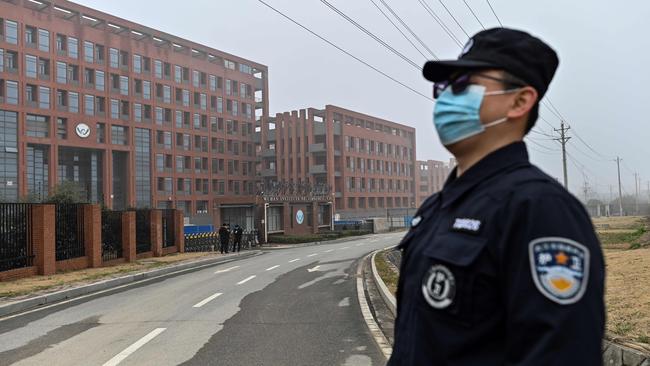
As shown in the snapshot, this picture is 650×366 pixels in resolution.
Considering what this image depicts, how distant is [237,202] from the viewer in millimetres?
54312

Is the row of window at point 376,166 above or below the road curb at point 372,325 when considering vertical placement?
above

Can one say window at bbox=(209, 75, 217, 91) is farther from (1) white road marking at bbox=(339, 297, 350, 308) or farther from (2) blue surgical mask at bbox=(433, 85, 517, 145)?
(2) blue surgical mask at bbox=(433, 85, 517, 145)

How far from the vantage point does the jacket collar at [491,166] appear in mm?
1596

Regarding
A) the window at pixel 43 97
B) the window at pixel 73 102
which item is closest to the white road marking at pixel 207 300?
the window at pixel 43 97

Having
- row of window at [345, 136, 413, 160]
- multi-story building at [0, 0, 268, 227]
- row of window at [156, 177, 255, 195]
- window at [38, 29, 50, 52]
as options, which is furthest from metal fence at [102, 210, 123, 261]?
row of window at [345, 136, 413, 160]

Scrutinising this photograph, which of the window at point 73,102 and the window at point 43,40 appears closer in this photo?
the window at point 43,40

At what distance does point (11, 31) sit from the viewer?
169 ft

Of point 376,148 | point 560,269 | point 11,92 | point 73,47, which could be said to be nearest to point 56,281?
point 560,269

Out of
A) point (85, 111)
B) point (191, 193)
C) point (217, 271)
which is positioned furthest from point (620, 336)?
point (191, 193)

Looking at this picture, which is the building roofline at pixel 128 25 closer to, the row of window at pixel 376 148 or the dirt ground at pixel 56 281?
the row of window at pixel 376 148

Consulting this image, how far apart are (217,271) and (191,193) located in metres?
54.0

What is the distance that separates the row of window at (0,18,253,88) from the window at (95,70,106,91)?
1.33m

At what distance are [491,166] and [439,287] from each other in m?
0.43

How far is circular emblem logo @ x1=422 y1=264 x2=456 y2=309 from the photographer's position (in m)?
1.47
